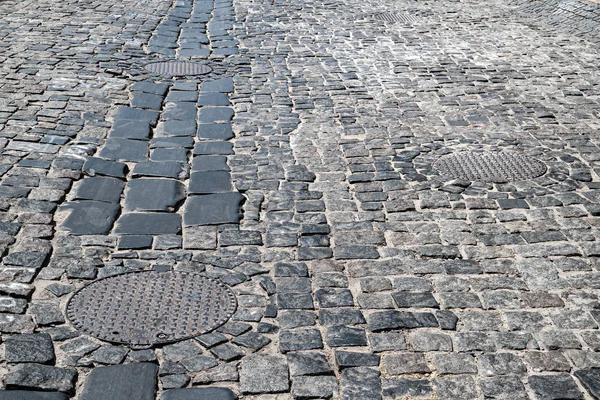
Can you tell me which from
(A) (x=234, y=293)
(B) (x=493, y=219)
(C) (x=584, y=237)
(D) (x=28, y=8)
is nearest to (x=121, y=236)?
(A) (x=234, y=293)

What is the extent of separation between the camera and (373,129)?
8.40m

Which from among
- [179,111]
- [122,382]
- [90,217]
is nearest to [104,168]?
[90,217]

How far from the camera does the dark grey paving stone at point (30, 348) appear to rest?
4.23 m

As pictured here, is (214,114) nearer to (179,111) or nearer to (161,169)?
(179,111)

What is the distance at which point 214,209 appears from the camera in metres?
6.31

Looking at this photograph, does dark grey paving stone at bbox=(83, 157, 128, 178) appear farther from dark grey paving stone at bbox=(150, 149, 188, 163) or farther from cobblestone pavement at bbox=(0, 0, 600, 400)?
dark grey paving stone at bbox=(150, 149, 188, 163)

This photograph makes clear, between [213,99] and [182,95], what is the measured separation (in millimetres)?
377

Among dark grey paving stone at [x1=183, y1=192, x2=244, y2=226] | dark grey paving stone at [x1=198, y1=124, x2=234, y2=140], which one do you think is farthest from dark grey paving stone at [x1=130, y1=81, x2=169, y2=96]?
dark grey paving stone at [x1=183, y1=192, x2=244, y2=226]

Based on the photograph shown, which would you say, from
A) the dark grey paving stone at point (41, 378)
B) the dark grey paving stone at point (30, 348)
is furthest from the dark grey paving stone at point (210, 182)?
the dark grey paving stone at point (41, 378)

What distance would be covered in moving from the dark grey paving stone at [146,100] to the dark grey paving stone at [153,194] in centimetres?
227

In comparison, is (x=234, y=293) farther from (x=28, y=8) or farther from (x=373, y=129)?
(x=28, y=8)

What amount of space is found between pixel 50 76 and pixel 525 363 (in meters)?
7.23

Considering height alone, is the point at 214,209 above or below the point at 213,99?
above

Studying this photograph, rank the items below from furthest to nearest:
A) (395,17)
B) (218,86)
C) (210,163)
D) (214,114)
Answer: (395,17), (218,86), (214,114), (210,163)
